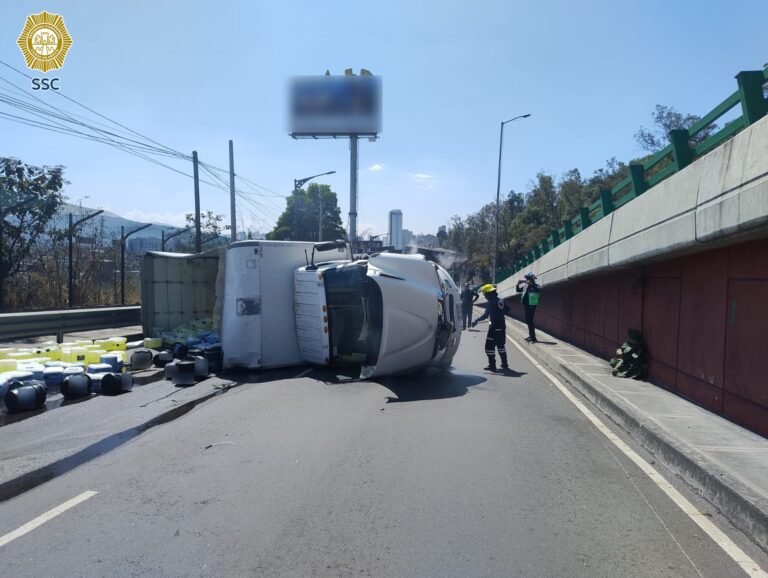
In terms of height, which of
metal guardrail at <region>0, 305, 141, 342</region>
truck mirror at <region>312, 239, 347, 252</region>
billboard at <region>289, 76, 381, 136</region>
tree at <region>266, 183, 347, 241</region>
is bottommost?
metal guardrail at <region>0, 305, 141, 342</region>

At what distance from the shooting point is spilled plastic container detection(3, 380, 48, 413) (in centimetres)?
781

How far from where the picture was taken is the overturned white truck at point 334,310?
10.2m

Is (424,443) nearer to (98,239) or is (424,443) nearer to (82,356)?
(82,356)

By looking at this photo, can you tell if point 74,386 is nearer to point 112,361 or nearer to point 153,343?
point 112,361

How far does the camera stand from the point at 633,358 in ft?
34.8

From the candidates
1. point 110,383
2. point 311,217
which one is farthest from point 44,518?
point 311,217

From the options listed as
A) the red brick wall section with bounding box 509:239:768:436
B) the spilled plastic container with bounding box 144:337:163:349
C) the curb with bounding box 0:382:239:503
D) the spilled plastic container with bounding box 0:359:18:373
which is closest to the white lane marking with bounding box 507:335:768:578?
the red brick wall section with bounding box 509:239:768:436

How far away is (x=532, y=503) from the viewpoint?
16.0ft

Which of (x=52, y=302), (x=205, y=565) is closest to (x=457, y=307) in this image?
(x=205, y=565)

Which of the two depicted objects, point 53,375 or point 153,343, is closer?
point 53,375

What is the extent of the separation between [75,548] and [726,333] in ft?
22.9

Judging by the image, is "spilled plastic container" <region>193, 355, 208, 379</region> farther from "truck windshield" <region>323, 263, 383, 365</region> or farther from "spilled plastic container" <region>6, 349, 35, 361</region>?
"spilled plastic container" <region>6, 349, 35, 361</region>

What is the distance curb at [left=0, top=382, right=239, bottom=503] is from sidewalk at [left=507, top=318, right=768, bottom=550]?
567 centimetres

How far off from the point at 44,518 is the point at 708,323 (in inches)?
296
